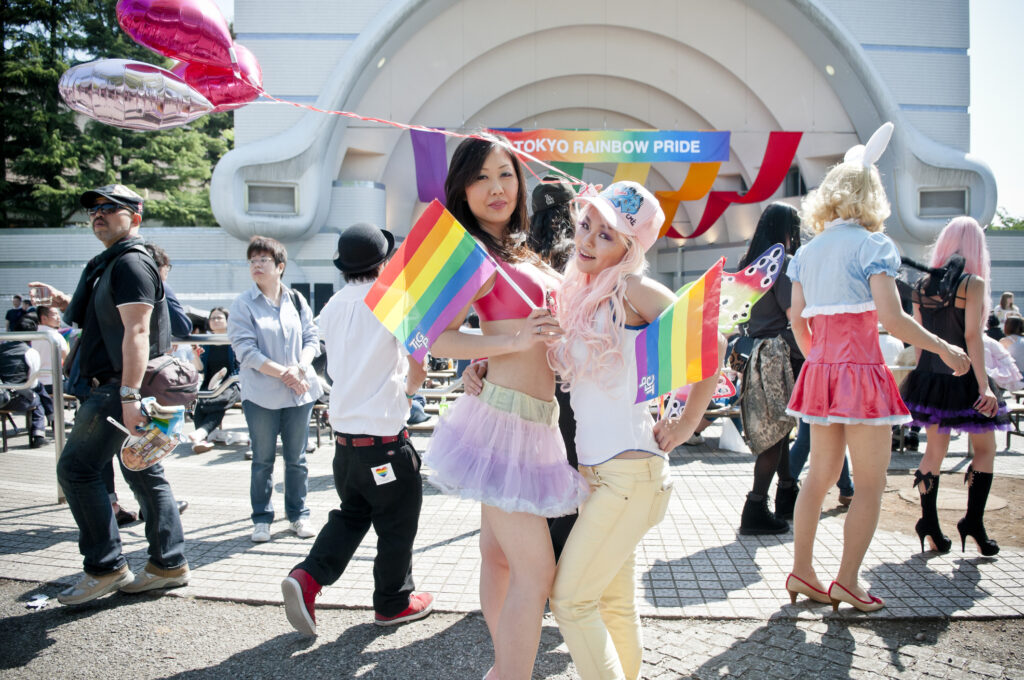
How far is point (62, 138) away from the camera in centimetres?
2411

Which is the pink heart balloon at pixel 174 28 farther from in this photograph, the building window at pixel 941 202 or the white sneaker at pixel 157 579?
the building window at pixel 941 202

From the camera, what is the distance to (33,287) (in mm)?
10016

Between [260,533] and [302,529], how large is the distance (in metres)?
0.27

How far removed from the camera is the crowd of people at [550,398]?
7.31 ft

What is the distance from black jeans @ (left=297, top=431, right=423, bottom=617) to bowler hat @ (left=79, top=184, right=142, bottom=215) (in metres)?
1.82

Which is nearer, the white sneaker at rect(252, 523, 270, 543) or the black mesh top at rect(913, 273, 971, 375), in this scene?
the black mesh top at rect(913, 273, 971, 375)

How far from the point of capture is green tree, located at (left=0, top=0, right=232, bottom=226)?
23219mm

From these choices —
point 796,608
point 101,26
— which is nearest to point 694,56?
point 796,608

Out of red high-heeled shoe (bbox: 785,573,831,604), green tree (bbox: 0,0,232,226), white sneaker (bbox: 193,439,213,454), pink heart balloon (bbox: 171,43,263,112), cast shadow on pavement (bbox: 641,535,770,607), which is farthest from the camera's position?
green tree (bbox: 0,0,232,226)

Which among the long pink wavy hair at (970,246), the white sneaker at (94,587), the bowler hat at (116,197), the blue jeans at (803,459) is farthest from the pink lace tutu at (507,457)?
the blue jeans at (803,459)

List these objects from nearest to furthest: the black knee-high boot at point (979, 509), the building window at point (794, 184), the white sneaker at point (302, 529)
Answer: the black knee-high boot at point (979, 509)
the white sneaker at point (302, 529)
the building window at point (794, 184)

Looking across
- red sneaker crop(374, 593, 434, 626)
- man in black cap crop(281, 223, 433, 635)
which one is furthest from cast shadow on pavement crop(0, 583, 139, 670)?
red sneaker crop(374, 593, 434, 626)

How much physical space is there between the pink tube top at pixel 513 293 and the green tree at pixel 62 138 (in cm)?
2349

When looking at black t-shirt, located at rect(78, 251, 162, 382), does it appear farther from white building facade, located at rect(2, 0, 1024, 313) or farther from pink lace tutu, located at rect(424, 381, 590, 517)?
white building facade, located at rect(2, 0, 1024, 313)
